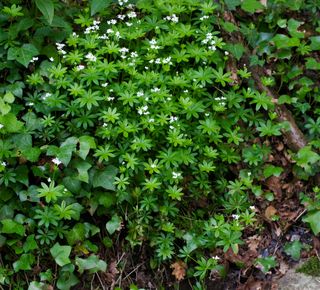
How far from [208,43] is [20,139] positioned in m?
1.68

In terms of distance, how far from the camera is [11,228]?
373 cm

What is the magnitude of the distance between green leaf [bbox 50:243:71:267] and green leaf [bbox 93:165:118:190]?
480 millimetres

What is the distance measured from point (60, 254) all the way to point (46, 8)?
5.85ft

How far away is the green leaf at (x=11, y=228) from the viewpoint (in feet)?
12.2

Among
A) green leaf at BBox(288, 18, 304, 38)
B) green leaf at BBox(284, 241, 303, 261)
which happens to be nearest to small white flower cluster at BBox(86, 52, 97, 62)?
green leaf at BBox(288, 18, 304, 38)

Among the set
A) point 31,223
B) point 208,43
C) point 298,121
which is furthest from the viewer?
point 298,121

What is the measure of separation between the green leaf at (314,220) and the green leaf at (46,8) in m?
2.45

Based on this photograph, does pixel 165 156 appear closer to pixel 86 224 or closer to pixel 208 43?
pixel 86 224

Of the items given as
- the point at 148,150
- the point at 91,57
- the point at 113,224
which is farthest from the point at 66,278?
the point at 91,57

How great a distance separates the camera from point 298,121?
4.85 meters

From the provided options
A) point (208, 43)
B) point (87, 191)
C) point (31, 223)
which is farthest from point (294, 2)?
point (31, 223)

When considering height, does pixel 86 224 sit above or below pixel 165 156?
below

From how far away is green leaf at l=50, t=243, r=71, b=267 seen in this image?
12.2 feet

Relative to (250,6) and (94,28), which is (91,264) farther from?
(250,6)
